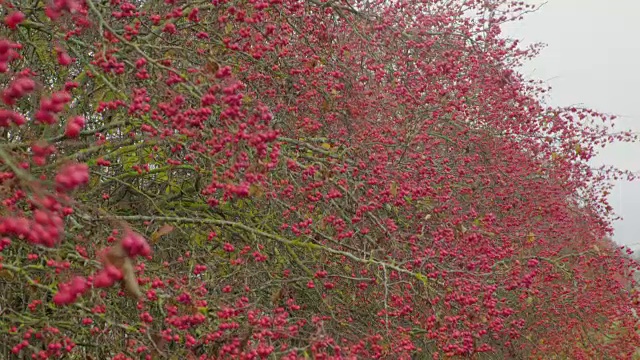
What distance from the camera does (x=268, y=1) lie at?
4.17m

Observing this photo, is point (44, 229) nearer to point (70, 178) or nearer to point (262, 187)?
point (70, 178)

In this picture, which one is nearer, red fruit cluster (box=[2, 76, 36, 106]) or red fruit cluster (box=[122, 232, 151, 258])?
red fruit cluster (box=[122, 232, 151, 258])

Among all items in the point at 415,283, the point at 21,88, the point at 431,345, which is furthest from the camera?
the point at 431,345

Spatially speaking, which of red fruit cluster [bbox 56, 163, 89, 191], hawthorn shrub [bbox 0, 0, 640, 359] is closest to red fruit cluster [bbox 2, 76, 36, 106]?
red fruit cluster [bbox 56, 163, 89, 191]

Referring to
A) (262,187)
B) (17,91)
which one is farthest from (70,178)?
(262,187)

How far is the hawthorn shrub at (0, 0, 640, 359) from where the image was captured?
3742 millimetres

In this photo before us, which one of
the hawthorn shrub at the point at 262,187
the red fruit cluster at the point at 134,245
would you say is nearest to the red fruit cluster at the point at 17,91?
the red fruit cluster at the point at 134,245

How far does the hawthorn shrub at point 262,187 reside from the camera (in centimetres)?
374

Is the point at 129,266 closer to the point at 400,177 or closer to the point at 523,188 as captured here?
the point at 400,177

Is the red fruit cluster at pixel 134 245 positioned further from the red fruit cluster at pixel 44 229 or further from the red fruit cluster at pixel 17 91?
the red fruit cluster at pixel 17 91

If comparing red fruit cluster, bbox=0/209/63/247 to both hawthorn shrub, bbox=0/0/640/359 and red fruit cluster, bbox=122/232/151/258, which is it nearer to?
red fruit cluster, bbox=122/232/151/258

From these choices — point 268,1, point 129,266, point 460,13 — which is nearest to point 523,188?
point 460,13

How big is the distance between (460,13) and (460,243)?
4.09 metres

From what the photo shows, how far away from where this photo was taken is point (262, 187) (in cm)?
346
